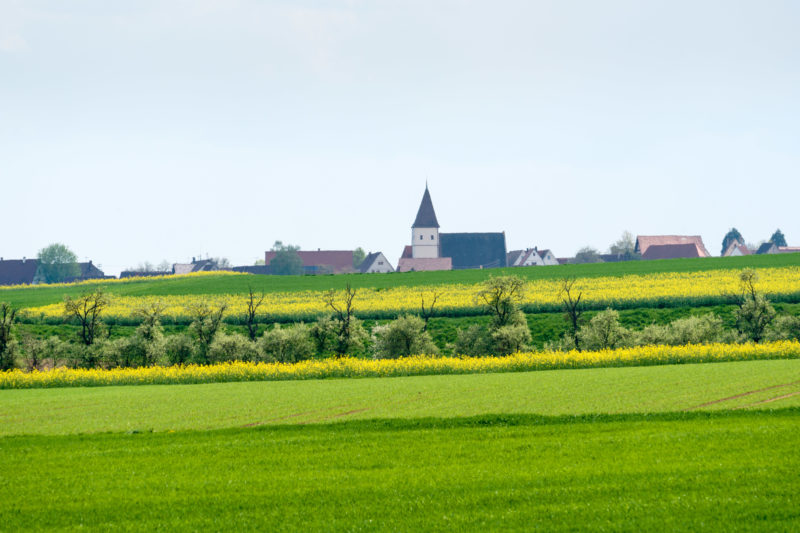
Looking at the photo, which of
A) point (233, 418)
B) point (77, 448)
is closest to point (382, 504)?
point (77, 448)

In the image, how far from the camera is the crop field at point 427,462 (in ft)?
36.6

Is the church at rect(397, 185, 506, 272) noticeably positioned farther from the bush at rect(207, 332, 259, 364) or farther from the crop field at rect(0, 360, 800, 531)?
the crop field at rect(0, 360, 800, 531)

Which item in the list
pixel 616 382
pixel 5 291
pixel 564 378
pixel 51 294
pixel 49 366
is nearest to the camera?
pixel 616 382

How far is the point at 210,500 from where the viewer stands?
1230 cm

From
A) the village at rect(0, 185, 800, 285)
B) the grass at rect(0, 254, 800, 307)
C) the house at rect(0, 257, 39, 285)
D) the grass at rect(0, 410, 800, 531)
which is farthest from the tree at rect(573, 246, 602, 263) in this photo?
the grass at rect(0, 410, 800, 531)

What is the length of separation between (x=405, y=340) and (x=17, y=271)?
137 metres

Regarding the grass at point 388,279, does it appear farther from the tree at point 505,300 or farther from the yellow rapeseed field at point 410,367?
the yellow rapeseed field at point 410,367

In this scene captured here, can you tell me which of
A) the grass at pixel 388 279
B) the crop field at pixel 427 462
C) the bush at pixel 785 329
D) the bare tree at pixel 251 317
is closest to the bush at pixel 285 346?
the bare tree at pixel 251 317

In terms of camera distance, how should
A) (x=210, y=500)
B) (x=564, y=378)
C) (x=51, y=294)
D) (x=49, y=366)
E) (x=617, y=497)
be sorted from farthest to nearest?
1. (x=51, y=294)
2. (x=49, y=366)
3. (x=564, y=378)
4. (x=210, y=500)
5. (x=617, y=497)

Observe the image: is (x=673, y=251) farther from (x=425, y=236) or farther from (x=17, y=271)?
(x=17, y=271)

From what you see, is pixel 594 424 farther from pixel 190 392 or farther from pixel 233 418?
pixel 190 392

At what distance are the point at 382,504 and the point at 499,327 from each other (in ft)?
114

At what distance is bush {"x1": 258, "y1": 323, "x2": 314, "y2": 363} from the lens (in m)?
44.3

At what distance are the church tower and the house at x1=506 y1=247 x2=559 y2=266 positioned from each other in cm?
2253
